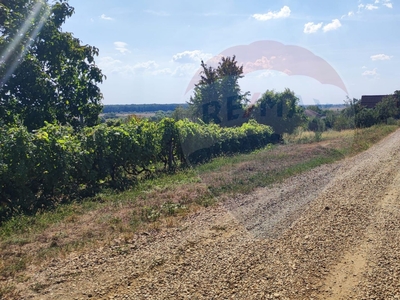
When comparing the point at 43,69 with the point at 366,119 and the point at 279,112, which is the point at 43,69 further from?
the point at 366,119

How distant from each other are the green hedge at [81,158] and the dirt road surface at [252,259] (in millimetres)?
3271

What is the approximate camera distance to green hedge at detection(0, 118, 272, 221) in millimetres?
6965

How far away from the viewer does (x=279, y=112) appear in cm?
2791

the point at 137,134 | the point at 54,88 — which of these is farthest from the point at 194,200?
the point at 54,88

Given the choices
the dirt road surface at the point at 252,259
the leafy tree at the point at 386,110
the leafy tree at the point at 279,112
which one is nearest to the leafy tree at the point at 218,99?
the leafy tree at the point at 279,112

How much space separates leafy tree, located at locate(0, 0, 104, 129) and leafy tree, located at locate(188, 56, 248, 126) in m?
13.6

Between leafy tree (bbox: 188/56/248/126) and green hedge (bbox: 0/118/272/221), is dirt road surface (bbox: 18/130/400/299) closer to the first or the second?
green hedge (bbox: 0/118/272/221)

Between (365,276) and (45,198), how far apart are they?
21.5 feet

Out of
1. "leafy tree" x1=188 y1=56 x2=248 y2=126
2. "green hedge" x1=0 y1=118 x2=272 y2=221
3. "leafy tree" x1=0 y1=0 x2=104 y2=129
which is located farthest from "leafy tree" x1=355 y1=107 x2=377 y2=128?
"leafy tree" x1=0 y1=0 x2=104 y2=129

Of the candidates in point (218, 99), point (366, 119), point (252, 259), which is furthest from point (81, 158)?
point (366, 119)

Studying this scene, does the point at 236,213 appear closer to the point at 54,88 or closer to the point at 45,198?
the point at 45,198

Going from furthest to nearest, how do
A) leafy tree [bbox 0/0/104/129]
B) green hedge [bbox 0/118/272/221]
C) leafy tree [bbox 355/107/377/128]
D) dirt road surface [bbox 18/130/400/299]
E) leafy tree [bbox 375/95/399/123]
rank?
leafy tree [bbox 375/95/399/123], leafy tree [bbox 355/107/377/128], leafy tree [bbox 0/0/104/129], green hedge [bbox 0/118/272/221], dirt road surface [bbox 18/130/400/299]

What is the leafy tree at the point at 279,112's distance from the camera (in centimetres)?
2742

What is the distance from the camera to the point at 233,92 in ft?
95.4
